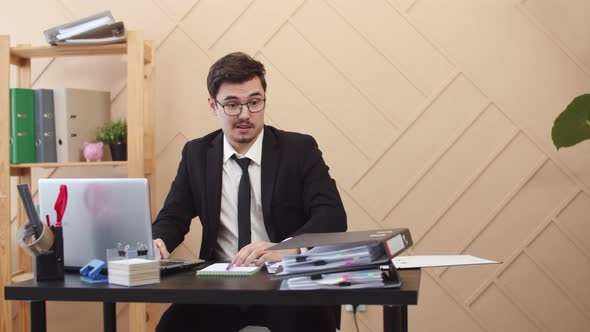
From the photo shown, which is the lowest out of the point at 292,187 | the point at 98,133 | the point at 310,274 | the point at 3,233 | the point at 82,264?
the point at 3,233

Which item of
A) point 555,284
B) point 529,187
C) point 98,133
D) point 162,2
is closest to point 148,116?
point 98,133

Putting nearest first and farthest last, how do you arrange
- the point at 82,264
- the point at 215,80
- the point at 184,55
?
the point at 82,264 < the point at 215,80 < the point at 184,55

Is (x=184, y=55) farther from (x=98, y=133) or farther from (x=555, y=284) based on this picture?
(x=555, y=284)

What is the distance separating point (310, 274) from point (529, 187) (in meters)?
1.86

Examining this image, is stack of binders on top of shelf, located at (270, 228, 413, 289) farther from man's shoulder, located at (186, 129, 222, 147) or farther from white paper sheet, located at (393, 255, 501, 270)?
man's shoulder, located at (186, 129, 222, 147)

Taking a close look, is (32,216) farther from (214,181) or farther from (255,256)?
(214,181)

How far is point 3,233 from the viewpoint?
296cm

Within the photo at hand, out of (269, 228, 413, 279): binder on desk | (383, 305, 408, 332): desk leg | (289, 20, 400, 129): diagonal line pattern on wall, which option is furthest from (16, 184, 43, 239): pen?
(289, 20, 400, 129): diagonal line pattern on wall

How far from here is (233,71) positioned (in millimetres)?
2193

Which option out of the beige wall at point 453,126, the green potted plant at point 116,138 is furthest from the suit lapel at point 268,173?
the green potted plant at point 116,138

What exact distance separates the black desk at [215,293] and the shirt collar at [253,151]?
71 centimetres

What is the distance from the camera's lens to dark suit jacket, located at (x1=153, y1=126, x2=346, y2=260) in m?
2.21

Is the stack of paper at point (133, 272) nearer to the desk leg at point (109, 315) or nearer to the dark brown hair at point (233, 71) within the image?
the desk leg at point (109, 315)

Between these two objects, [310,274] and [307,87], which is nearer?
[310,274]
